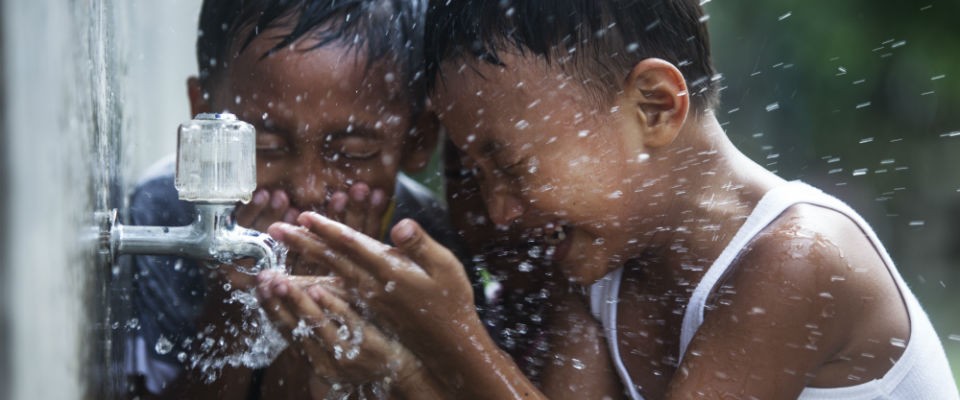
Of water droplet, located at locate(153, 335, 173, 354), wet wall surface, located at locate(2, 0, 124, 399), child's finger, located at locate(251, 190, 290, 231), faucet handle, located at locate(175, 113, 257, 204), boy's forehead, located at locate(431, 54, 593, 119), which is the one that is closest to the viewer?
wet wall surface, located at locate(2, 0, 124, 399)

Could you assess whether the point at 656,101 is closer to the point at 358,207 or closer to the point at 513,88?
the point at 513,88

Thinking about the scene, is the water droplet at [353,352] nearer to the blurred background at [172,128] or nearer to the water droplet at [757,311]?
the blurred background at [172,128]

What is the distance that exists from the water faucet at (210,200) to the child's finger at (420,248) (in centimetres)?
18

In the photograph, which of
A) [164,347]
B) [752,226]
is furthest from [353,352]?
[164,347]

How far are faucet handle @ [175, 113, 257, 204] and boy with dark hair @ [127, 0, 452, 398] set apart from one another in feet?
1.69

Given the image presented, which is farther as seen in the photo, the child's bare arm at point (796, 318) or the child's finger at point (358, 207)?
the child's finger at point (358, 207)

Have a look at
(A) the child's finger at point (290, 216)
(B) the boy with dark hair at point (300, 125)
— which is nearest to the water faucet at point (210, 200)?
(B) the boy with dark hair at point (300, 125)

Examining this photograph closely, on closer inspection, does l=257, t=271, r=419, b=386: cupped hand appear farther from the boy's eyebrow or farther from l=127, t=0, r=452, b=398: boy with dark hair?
the boy's eyebrow

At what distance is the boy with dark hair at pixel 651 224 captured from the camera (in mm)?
1573

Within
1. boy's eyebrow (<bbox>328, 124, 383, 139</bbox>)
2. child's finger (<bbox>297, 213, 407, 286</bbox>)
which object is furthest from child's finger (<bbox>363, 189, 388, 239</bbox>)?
child's finger (<bbox>297, 213, 407, 286</bbox>)

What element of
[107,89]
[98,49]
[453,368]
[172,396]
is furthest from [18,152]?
[172,396]

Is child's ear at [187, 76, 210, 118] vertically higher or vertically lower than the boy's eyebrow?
lower

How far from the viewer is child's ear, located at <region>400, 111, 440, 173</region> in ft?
7.09

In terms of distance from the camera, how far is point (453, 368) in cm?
165
